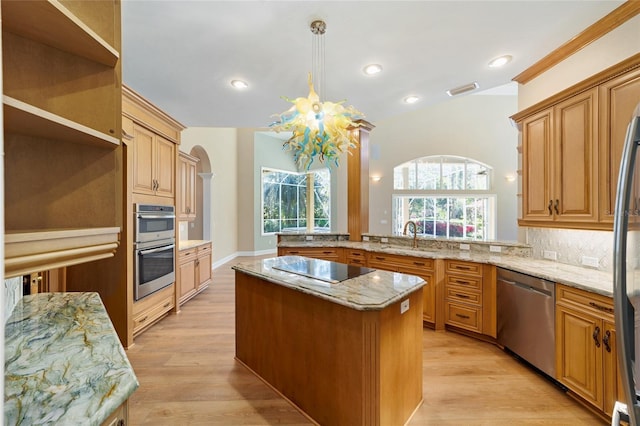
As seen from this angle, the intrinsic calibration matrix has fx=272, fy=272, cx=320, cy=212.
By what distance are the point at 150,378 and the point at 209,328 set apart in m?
0.99

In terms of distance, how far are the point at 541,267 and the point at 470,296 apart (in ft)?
2.45

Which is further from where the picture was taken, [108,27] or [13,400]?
[108,27]

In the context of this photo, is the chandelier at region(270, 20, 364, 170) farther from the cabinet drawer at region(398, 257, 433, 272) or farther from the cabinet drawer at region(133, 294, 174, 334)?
the cabinet drawer at region(133, 294, 174, 334)

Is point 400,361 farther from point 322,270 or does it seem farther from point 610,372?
point 610,372

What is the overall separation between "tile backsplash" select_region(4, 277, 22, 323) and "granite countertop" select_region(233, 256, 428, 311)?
129 cm

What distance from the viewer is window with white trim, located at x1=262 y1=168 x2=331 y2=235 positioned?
8.62 metres

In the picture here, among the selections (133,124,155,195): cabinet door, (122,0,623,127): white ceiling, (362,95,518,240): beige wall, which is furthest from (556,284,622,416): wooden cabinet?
(362,95,518,240): beige wall

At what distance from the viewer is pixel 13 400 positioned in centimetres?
76

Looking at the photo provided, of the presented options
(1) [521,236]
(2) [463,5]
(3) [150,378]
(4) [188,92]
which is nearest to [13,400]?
(3) [150,378]

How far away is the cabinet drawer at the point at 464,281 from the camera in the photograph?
2.90 meters

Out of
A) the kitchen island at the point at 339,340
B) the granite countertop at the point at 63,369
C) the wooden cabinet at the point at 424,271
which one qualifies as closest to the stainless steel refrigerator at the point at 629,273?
the kitchen island at the point at 339,340

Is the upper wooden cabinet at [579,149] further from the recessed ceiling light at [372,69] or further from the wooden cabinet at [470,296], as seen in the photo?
the recessed ceiling light at [372,69]

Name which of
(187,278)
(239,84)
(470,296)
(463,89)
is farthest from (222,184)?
(470,296)

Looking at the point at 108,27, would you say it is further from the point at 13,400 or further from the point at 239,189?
the point at 239,189
